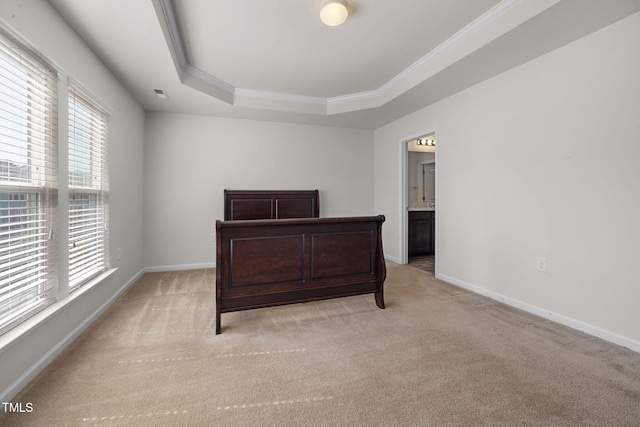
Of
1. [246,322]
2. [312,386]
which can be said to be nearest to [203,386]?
[312,386]

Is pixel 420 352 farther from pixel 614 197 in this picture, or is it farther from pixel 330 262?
pixel 614 197

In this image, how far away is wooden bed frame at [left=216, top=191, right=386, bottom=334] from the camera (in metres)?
2.21

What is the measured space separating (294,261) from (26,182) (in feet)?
5.97

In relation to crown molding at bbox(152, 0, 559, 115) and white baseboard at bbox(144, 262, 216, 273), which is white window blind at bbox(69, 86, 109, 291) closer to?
crown molding at bbox(152, 0, 559, 115)

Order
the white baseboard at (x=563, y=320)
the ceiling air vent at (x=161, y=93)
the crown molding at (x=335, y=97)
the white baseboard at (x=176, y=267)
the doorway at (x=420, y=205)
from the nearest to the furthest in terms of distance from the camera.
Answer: the white baseboard at (x=563, y=320)
the crown molding at (x=335, y=97)
the ceiling air vent at (x=161, y=93)
the white baseboard at (x=176, y=267)
the doorway at (x=420, y=205)

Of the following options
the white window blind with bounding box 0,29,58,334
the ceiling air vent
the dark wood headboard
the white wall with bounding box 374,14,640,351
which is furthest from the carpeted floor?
the ceiling air vent

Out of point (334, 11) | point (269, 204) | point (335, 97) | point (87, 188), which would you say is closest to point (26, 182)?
point (87, 188)

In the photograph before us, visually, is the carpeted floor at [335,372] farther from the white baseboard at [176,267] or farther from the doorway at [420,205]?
the doorway at [420,205]

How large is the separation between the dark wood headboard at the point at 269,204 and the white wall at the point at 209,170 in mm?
171

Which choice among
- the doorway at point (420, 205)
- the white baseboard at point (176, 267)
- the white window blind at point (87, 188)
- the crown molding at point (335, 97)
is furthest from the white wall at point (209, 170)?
the white window blind at point (87, 188)

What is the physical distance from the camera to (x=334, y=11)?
2.06 m

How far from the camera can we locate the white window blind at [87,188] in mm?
2143

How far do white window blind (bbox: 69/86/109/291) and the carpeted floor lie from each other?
1.73ft

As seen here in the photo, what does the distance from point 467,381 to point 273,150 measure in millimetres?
3926
